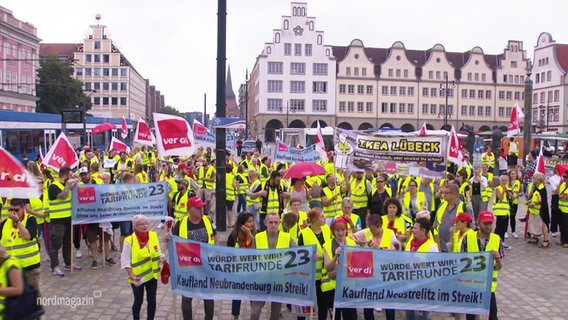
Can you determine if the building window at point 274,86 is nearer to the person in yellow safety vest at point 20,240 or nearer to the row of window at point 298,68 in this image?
the row of window at point 298,68

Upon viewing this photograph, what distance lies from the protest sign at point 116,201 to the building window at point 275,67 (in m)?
65.8

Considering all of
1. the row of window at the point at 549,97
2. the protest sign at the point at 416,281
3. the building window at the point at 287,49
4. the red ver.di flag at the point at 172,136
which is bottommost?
the protest sign at the point at 416,281

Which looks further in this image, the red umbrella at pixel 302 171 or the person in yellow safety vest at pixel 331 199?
the person in yellow safety vest at pixel 331 199

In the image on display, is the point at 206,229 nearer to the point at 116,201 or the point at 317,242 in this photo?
the point at 317,242

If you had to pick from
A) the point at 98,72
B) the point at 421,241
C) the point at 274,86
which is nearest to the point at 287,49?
the point at 274,86

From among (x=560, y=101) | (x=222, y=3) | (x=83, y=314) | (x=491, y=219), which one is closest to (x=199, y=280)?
(x=83, y=314)

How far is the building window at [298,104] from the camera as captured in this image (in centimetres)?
7506

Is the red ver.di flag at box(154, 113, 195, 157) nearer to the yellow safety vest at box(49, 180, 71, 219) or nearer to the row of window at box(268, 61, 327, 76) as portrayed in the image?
the yellow safety vest at box(49, 180, 71, 219)

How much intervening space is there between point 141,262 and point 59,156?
5286mm

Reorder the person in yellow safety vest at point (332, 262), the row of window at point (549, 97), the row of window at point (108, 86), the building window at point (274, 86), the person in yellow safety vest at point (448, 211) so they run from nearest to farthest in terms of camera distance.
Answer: the person in yellow safety vest at point (332, 262) < the person in yellow safety vest at point (448, 211) < the building window at point (274, 86) < the row of window at point (549, 97) < the row of window at point (108, 86)

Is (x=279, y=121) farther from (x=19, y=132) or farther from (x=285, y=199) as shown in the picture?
(x=285, y=199)

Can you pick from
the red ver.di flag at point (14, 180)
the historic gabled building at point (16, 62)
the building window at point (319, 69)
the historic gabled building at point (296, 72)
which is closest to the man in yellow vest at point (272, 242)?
the red ver.di flag at point (14, 180)

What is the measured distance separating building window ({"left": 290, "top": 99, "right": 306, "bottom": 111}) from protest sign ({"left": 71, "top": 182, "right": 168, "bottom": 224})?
6569 cm

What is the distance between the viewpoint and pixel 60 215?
932 cm
